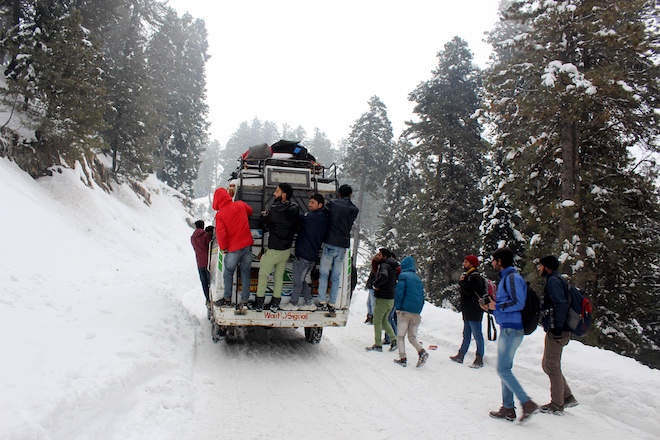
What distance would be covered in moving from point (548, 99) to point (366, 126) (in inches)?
1051

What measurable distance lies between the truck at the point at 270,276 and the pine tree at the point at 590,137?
23.6ft

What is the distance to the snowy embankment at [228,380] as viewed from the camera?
419cm

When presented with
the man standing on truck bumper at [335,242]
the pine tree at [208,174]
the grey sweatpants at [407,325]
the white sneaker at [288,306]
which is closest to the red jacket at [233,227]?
the white sneaker at [288,306]

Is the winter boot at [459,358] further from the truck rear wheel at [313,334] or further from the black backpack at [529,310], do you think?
the black backpack at [529,310]

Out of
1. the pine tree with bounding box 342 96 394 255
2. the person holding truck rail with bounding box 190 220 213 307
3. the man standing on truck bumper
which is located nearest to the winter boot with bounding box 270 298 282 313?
the man standing on truck bumper

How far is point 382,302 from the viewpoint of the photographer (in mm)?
8359

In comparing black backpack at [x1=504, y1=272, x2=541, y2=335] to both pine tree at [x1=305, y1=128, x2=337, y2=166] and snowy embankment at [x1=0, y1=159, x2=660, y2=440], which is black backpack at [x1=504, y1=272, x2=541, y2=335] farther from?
pine tree at [x1=305, y1=128, x2=337, y2=166]

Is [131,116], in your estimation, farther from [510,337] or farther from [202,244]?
[510,337]

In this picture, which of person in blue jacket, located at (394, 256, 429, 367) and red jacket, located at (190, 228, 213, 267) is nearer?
person in blue jacket, located at (394, 256, 429, 367)

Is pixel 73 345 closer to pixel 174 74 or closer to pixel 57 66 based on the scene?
pixel 57 66

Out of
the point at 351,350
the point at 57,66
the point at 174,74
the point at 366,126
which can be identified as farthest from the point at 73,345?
the point at 174,74

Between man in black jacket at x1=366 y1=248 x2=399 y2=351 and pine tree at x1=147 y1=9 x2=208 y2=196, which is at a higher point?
pine tree at x1=147 y1=9 x2=208 y2=196

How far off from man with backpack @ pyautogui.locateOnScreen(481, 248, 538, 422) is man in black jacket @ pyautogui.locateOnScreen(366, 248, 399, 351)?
2981mm

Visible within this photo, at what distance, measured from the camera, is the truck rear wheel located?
8.27 meters
